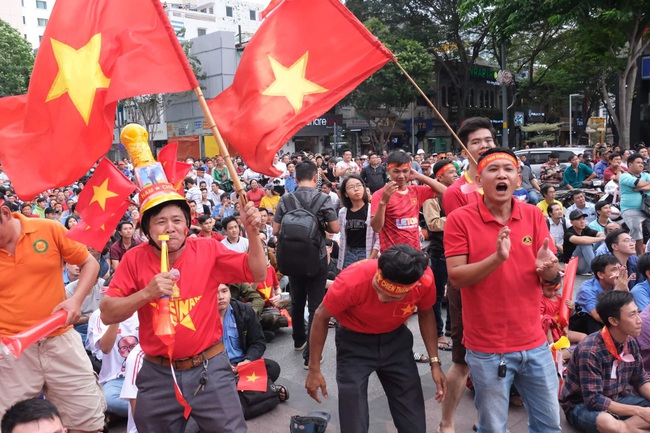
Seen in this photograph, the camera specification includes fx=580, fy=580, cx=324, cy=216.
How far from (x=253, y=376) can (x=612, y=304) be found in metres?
2.73

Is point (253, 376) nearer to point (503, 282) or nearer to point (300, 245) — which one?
point (300, 245)

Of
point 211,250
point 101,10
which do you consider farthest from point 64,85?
point 211,250

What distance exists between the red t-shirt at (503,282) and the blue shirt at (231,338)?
99.3 inches

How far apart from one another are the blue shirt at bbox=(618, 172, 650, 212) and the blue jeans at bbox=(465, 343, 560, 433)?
625 centimetres

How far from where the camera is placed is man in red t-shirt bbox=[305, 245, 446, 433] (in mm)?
3342

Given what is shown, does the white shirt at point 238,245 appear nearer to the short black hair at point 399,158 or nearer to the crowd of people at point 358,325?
the crowd of people at point 358,325

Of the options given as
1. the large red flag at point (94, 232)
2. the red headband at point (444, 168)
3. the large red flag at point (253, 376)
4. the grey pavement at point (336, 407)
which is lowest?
the grey pavement at point (336, 407)

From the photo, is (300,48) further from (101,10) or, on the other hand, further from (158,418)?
(158,418)

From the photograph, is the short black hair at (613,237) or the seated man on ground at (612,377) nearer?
the seated man on ground at (612,377)

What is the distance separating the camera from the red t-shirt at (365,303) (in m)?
3.32

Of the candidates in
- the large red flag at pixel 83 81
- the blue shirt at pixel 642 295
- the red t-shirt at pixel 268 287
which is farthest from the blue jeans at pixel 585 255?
the large red flag at pixel 83 81

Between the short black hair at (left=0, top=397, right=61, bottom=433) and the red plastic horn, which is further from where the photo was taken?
the red plastic horn

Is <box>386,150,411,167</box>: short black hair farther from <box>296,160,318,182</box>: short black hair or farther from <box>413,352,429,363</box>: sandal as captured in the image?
<box>413,352,429,363</box>: sandal

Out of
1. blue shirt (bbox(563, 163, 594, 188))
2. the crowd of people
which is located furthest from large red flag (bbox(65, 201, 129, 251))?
blue shirt (bbox(563, 163, 594, 188))
